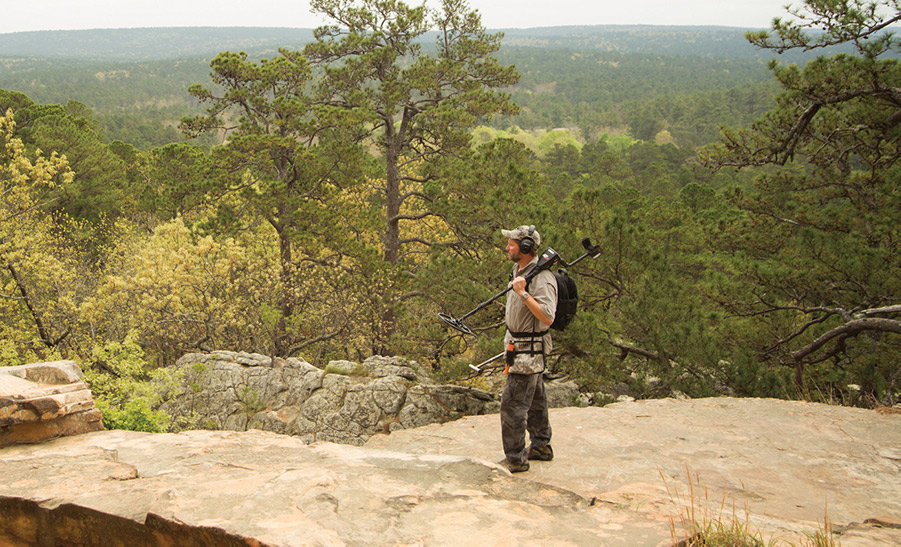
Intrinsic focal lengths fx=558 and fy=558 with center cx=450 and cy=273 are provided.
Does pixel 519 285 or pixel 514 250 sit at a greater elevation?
pixel 514 250

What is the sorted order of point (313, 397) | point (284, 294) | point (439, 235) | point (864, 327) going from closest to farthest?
point (864, 327)
point (313, 397)
point (284, 294)
point (439, 235)

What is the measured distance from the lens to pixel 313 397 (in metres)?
11.8

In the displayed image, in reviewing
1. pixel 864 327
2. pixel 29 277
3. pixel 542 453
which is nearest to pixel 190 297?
pixel 29 277

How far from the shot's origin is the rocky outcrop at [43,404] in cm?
473

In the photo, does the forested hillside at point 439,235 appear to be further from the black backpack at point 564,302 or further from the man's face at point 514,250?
the man's face at point 514,250

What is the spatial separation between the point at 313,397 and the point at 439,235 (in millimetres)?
10530

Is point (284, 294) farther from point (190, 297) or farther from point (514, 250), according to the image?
point (514, 250)

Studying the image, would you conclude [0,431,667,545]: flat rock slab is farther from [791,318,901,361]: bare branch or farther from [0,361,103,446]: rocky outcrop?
[791,318,901,361]: bare branch

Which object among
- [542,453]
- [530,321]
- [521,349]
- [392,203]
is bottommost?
[542,453]

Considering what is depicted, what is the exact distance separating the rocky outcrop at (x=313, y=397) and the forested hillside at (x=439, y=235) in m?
0.77

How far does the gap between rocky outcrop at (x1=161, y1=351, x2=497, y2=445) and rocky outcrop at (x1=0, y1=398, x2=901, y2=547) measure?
191 inches

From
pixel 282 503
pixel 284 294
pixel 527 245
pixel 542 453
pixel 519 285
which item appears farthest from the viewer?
pixel 284 294

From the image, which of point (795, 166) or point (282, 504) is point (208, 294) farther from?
point (795, 166)

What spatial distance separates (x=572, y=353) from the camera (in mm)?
9797
